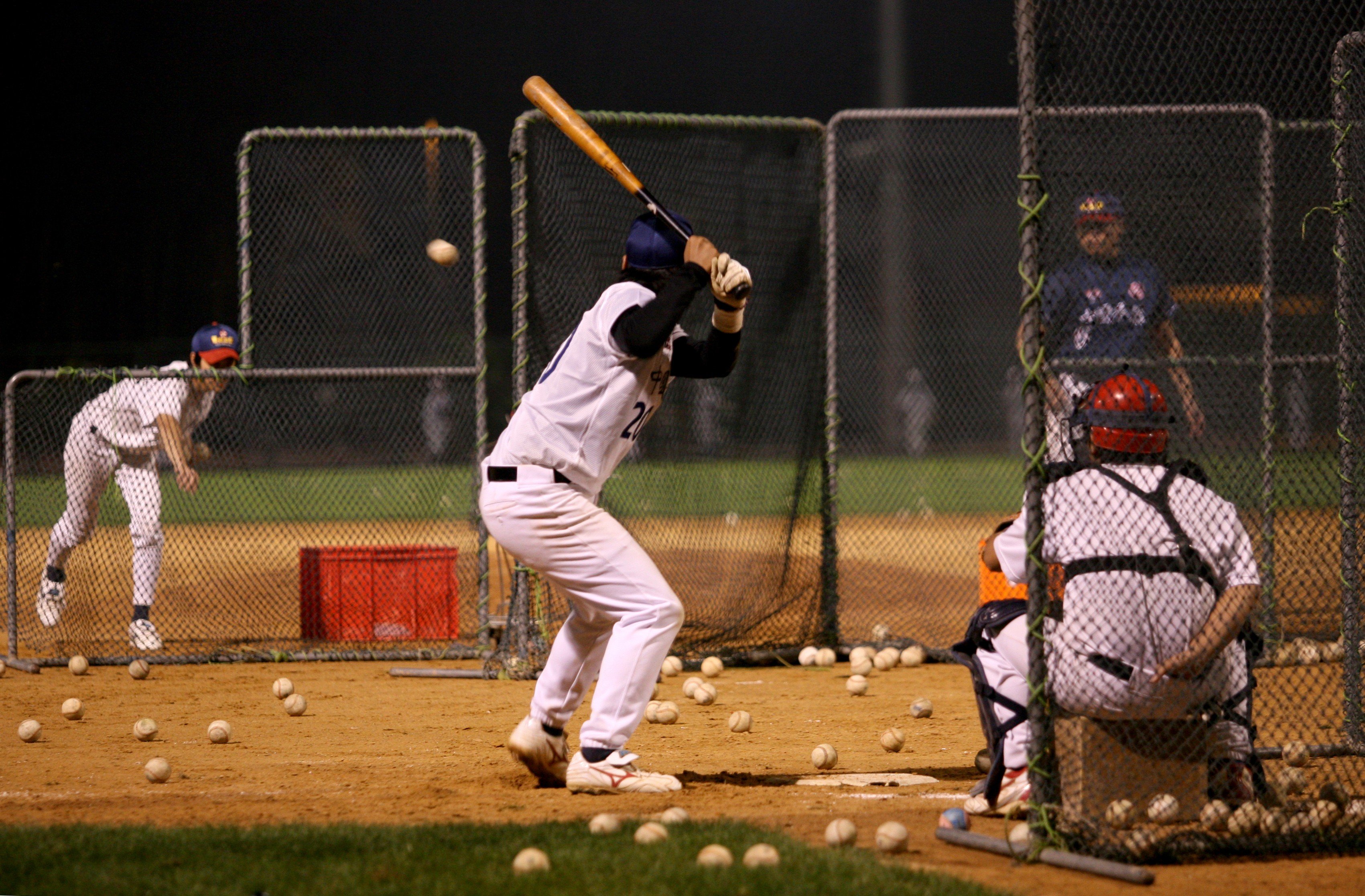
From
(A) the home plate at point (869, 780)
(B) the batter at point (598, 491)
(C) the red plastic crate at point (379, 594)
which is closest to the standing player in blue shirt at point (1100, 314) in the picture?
(B) the batter at point (598, 491)

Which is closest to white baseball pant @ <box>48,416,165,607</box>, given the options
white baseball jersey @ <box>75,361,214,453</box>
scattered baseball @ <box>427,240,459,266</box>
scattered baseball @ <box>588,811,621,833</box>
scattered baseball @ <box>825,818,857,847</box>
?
white baseball jersey @ <box>75,361,214,453</box>

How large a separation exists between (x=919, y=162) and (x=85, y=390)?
6366 mm

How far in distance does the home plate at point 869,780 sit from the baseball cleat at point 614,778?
69 cm

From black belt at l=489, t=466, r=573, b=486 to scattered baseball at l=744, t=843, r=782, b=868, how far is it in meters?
1.90

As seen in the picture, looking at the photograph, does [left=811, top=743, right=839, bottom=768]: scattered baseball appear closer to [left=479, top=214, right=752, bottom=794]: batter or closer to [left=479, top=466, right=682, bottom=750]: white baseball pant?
[left=479, top=214, right=752, bottom=794]: batter

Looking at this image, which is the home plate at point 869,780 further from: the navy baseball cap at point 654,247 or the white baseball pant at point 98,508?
the white baseball pant at point 98,508

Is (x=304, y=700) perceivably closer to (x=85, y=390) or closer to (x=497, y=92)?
(x=85, y=390)

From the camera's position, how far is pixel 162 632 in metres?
10.3

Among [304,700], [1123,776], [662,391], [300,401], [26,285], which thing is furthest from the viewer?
[26,285]

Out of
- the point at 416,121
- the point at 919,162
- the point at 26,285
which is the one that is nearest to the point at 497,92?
the point at 416,121

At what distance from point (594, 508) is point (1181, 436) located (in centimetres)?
264

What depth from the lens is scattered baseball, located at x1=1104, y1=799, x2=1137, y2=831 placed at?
4578mm

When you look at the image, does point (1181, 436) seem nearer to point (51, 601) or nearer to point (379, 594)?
point (379, 594)

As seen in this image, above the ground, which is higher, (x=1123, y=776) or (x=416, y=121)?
(x=416, y=121)
